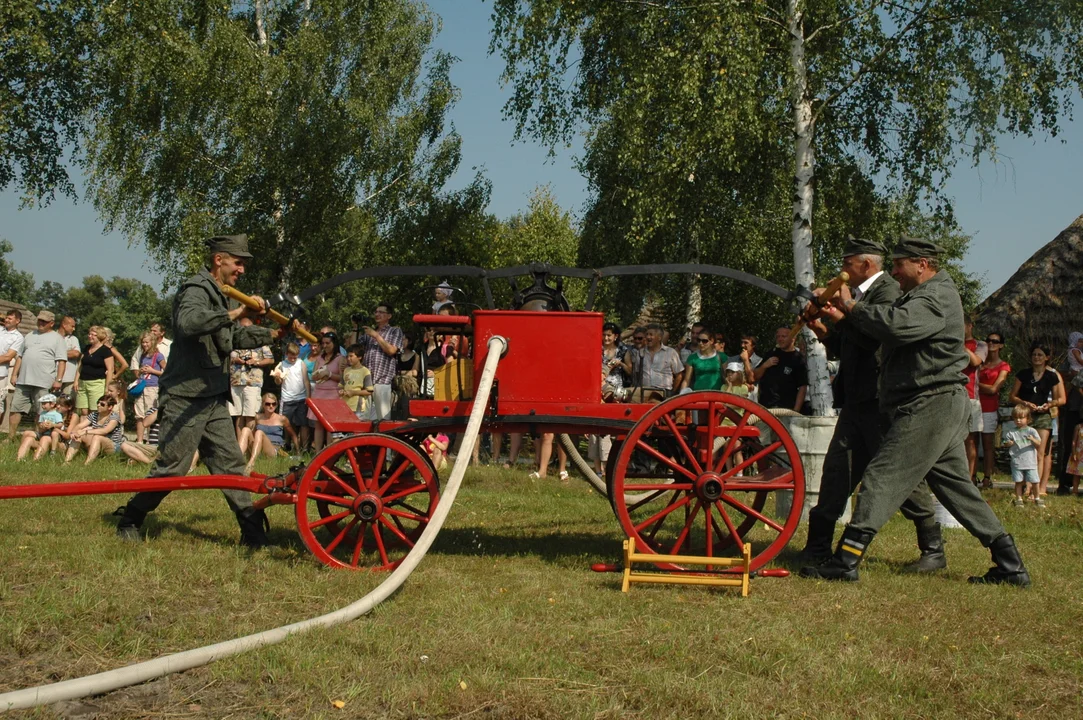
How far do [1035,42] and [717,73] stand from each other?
427 cm

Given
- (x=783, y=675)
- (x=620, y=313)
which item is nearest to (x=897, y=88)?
(x=783, y=675)

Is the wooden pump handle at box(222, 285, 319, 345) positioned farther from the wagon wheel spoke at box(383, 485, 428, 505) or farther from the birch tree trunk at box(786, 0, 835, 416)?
the birch tree trunk at box(786, 0, 835, 416)

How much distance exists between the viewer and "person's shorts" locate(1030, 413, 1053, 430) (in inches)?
408

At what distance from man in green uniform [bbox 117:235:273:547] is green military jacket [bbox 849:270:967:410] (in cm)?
359

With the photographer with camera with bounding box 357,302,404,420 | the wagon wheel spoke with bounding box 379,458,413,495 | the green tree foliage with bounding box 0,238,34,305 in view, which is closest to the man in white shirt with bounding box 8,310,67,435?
the photographer with camera with bounding box 357,302,404,420

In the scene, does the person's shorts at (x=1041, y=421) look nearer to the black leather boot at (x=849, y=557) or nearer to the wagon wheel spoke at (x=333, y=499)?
the black leather boot at (x=849, y=557)

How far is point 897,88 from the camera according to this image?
13.8 m

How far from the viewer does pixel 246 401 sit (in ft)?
40.4

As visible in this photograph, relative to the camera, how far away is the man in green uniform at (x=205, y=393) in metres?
6.22

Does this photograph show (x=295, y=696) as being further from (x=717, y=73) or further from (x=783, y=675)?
(x=717, y=73)

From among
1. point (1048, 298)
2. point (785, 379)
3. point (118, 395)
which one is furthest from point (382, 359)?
point (1048, 298)

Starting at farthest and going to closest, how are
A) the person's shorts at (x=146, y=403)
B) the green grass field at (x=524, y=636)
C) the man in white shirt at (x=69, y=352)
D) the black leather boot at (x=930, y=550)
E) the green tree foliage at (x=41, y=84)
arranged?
1. the green tree foliage at (x=41, y=84)
2. the man in white shirt at (x=69, y=352)
3. the person's shorts at (x=146, y=403)
4. the black leather boot at (x=930, y=550)
5. the green grass field at (x=524, y=636)

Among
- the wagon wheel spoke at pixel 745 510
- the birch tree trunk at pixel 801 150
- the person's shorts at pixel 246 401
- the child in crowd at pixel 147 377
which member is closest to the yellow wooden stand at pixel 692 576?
the wagon wheel spoke at pixel 745 510

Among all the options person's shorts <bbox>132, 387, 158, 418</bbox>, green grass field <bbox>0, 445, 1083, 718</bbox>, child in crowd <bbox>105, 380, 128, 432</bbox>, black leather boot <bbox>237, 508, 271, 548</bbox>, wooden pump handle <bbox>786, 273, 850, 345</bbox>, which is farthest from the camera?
person's shorts <bbox>132, 387, 158, 418</bbox>
